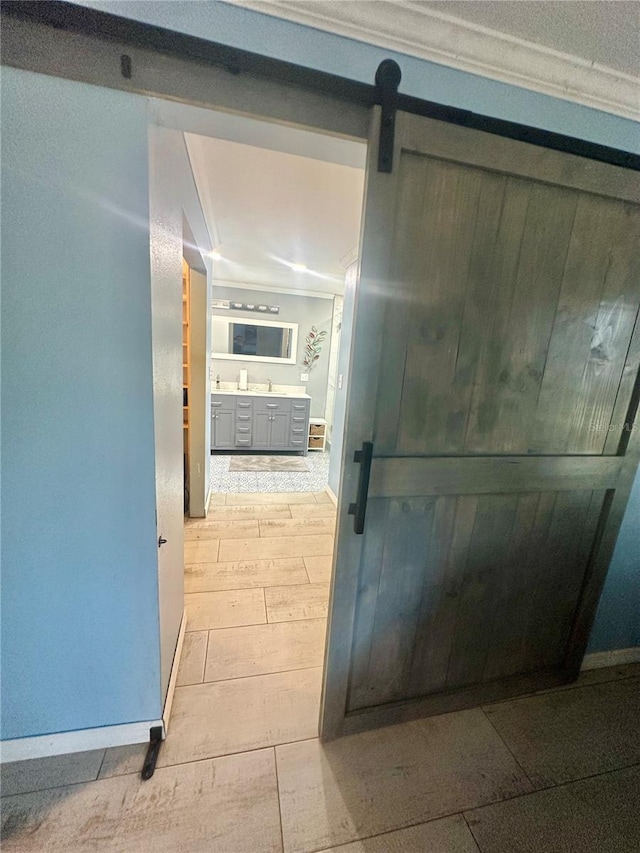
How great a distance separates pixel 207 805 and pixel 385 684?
718 mm

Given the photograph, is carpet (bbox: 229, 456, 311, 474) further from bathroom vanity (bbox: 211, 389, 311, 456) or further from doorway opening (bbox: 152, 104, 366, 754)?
bathroom vanity (bbox: 211, 389, 311, 456)

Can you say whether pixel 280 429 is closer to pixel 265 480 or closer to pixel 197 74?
pixel 265 480

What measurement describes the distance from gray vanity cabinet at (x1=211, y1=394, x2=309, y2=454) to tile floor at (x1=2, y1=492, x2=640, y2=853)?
3.18 m

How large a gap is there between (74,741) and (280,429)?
379cm

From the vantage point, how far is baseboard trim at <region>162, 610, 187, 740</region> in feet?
4.04

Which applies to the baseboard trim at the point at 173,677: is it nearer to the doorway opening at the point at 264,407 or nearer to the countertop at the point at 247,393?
the doorway opening at the point at 264,407

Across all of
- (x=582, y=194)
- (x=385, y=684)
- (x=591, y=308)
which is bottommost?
(x=385, y=684)

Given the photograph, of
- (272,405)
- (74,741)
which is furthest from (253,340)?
(74,741)

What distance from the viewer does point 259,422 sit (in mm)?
4660

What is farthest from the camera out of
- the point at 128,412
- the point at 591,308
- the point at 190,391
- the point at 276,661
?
the point at 190,391

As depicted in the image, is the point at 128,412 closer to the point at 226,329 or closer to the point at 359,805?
the point at 359,805

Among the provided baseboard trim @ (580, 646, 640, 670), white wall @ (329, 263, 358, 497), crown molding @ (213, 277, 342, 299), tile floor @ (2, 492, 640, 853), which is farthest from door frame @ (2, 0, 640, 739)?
crown molding @ (213, 277, 342, 299)

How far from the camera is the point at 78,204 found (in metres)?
0.87

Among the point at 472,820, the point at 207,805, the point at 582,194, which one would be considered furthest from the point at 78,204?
the point at 472,820
